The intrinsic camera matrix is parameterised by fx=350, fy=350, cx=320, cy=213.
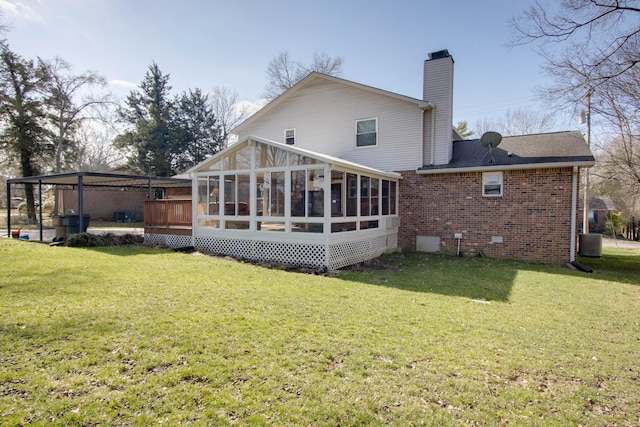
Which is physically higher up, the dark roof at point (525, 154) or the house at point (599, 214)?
the dark roof at point (525, 154)

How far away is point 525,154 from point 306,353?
432 inches

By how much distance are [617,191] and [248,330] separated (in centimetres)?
2274

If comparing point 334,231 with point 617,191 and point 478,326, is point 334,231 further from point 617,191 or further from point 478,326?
point 617,191

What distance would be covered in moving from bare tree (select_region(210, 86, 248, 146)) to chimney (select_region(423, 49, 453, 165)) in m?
26.0

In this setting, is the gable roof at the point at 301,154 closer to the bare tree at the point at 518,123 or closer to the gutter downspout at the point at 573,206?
the gutter downspout at the point at 573,206

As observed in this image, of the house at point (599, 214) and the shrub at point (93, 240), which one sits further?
the house at point (599, 214)

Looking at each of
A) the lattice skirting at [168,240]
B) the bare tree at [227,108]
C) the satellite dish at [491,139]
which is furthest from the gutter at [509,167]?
the bare tree at [227,108]

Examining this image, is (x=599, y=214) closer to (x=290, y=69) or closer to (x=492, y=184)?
(x=492, y=184)

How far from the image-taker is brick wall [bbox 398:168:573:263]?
10.5 metres

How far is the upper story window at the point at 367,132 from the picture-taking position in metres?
13.2

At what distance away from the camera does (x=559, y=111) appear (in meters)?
10.6

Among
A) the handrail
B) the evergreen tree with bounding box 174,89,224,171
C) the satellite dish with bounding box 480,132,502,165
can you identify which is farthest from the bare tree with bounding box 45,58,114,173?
the satellite dish with bounding box 480,132,502,165

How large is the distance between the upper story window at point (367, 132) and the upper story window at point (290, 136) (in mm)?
2918

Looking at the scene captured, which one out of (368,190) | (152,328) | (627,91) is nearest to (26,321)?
(152,328)
